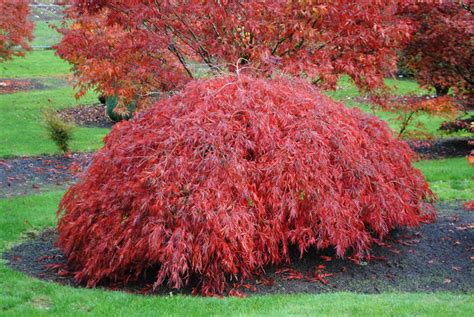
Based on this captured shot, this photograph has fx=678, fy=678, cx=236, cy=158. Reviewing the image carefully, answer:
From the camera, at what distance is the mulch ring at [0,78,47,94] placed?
83.3 feet

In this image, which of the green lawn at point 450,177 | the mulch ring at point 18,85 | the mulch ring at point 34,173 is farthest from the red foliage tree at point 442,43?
the mulch ring at point 18,85

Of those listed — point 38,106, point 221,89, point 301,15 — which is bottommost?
point 38,106

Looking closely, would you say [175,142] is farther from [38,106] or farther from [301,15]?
[38,106]

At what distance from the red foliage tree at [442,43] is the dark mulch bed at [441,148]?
1.37 m

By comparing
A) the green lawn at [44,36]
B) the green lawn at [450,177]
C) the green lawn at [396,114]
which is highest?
the green lawn at [450,177]

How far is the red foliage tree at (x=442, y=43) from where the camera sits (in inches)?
524

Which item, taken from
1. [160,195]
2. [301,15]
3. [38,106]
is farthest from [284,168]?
[38,106]

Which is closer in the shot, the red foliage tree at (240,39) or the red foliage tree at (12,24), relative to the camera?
the red foliage tree at (240,39)

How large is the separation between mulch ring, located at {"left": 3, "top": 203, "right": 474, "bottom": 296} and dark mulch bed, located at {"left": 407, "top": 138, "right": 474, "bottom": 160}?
6421 millimetres

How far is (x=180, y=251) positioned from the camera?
6.20m

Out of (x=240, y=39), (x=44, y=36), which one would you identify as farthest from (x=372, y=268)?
(x=44, y=36)

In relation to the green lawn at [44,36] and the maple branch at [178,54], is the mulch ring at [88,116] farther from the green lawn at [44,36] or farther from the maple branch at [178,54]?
the green lawn at [44,36]

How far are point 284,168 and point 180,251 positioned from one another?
1380 mm

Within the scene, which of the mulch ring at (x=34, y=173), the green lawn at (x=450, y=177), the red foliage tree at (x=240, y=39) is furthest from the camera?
the mulch ring at (x=34, y=173)
